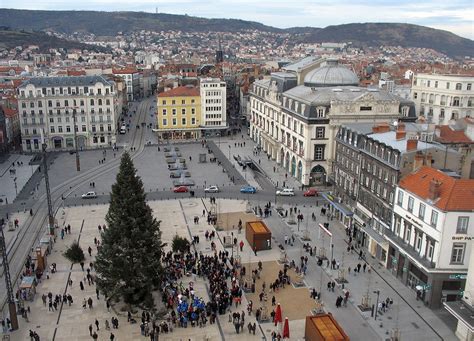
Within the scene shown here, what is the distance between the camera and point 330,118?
76.3m

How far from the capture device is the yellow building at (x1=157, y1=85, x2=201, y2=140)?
114m

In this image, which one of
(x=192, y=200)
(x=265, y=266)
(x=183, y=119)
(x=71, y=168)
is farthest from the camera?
(x=183, y=119)

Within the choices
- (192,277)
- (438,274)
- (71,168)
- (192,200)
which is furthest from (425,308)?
(71,168)

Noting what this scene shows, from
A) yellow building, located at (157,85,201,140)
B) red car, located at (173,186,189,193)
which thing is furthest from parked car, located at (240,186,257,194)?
yellow building, located at (157,85,201,140)

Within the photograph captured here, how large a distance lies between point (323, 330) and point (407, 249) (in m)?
15.1

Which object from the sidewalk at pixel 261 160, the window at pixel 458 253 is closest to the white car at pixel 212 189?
the sidewalk at pixel 261 160

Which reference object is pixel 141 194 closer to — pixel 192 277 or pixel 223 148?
pixel 192 277

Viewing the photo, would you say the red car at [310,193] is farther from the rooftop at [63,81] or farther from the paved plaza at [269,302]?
the rooftop at [63,81]

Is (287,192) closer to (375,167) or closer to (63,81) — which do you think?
(375,167)

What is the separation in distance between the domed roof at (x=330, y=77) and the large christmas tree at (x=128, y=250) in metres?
56.5

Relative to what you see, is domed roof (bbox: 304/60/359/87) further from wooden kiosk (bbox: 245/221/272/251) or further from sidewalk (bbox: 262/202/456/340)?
wooden kiosk (bbox: 245/221/272/251)

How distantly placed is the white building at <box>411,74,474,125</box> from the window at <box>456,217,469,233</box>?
190 ft

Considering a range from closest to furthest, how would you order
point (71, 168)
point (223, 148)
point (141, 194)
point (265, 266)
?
point (141, 194) → point (265, 266) → point (71, 168) → point (223, 148)

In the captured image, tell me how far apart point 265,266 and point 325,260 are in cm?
661
